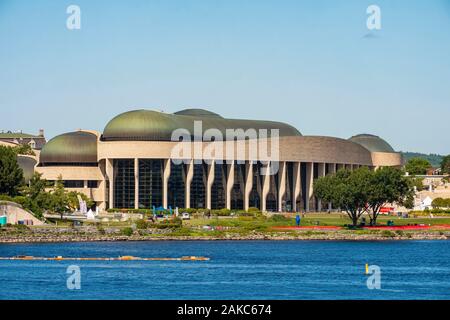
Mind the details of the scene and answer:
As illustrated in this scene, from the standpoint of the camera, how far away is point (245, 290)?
8038 cm

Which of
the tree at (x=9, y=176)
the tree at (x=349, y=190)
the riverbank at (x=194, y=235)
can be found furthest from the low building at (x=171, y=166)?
the riverbank at (x=194, y=235)

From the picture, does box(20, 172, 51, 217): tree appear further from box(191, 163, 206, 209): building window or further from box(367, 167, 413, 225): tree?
box(367, 167, 413, 225): tree

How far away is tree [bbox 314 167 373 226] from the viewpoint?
149m

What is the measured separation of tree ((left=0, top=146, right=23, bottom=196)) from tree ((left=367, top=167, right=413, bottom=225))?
46.0 m

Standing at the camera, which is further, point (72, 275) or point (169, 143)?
point (169, 143)

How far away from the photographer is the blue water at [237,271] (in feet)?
257

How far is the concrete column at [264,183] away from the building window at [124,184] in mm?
21574

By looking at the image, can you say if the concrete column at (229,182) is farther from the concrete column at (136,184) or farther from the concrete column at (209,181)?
the concrete column at (136,184)

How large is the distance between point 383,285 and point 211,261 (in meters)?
21.9

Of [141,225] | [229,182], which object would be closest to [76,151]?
[229,182]

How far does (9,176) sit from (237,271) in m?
70.5

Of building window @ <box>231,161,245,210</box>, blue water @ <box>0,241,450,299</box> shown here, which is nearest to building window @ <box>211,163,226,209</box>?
building window @ <box>231,161,245,210</box>
